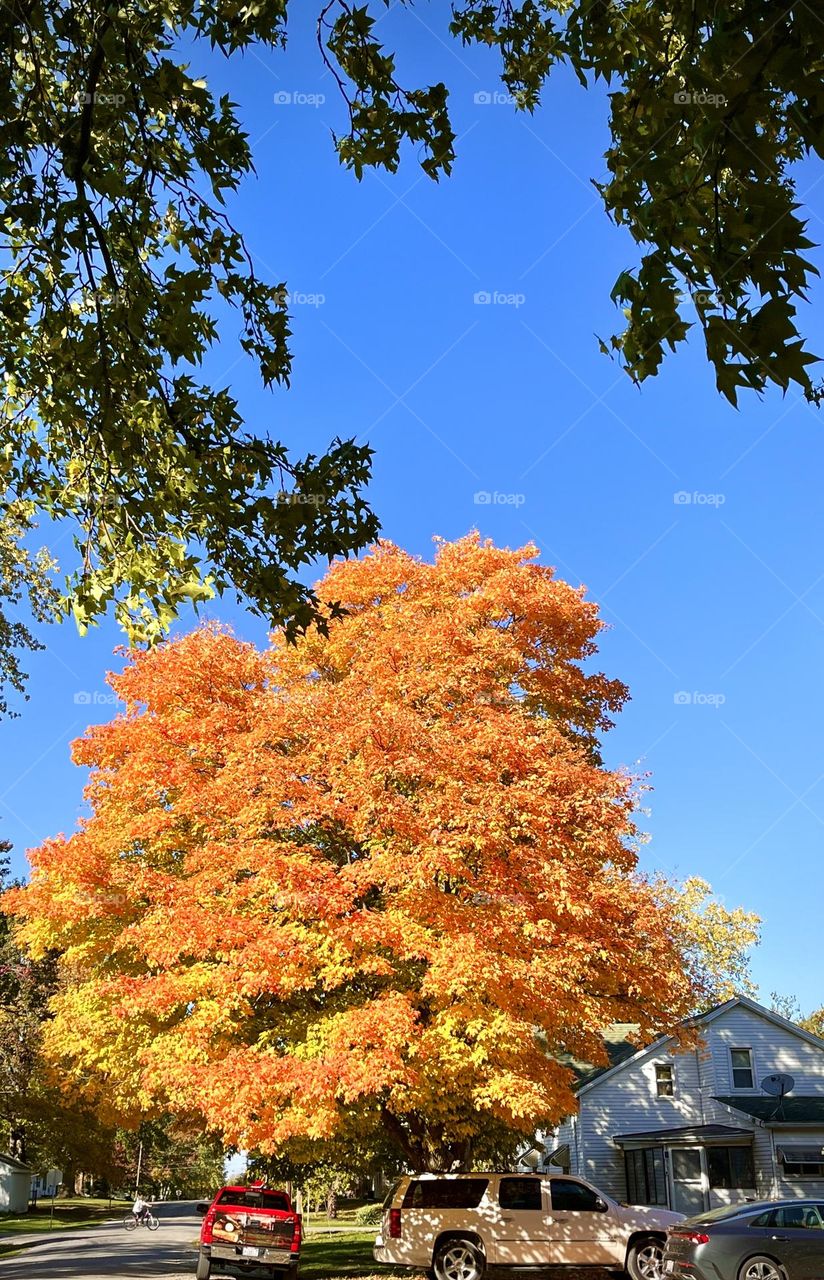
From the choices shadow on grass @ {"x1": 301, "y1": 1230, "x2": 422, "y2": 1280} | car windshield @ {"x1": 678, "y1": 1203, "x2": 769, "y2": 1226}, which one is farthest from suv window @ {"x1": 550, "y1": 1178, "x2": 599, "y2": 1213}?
shadow on grass @ {"x1": 301, "y1": 1230, "x2": 422, "y2": 1280}

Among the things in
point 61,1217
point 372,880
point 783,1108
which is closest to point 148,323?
point 372,880

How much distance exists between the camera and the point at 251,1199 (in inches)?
744

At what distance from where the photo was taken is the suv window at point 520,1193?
1669cm

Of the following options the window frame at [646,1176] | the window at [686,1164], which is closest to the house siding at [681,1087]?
the window frame at [646,1176]

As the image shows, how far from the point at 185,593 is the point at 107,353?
1.75 m

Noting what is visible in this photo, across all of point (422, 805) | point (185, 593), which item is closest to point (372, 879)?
point (422, 805)

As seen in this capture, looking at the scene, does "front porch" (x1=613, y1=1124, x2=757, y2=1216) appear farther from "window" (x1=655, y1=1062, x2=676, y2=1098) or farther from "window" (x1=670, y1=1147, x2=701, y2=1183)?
"window" (x1=655, y1=1062, x2=676, y2=1098)

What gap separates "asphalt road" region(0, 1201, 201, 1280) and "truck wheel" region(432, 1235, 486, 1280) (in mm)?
6754

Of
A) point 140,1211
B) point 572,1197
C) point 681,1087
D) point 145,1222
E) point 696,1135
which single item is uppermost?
point 681,1087

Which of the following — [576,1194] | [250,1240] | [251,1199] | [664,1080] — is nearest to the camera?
[576,1194]

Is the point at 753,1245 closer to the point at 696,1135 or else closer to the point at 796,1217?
the point at 796,1217

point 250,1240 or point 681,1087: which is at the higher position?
point 681,1087

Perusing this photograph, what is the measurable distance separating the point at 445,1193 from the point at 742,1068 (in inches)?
715

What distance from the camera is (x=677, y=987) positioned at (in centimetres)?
1803
